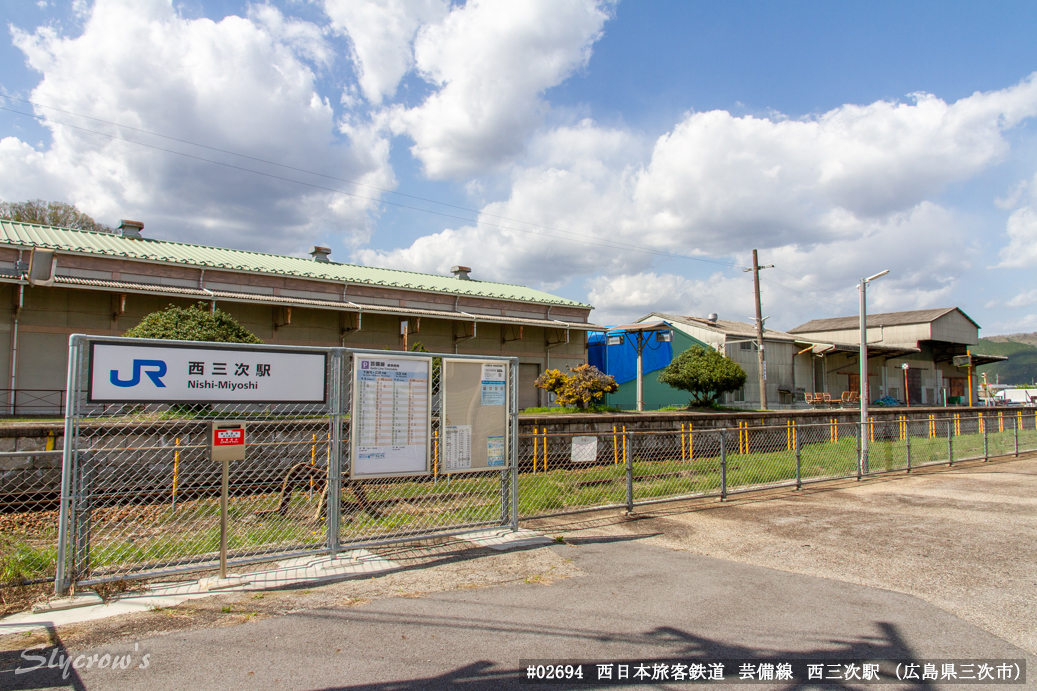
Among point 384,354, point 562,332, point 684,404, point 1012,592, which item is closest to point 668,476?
point 1012,592

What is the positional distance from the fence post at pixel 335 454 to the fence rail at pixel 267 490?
0.6 inches

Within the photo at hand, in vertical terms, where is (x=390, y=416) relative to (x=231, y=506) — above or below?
above

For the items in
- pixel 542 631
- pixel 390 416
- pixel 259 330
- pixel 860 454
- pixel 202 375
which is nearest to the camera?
pixel 542 631

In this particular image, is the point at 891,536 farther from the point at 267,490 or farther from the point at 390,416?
the point at 267,490

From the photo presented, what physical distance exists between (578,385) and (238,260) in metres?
14.4

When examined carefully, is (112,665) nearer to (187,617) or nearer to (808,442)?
(187,617)

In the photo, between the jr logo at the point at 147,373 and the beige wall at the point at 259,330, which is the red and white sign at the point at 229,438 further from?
the beige wall at the point at 259,330

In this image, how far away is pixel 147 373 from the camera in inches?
215

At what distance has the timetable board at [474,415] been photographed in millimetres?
7164

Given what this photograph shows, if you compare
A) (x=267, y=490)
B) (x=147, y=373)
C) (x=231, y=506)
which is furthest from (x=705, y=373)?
(x=147, y=373)

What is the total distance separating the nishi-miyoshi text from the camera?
382 cm

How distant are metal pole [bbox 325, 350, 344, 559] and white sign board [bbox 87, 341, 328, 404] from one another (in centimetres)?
13

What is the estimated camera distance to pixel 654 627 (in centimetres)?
461

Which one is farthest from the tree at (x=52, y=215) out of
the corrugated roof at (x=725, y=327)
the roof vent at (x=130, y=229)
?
the corrugated roof at (x=725, y=327)
